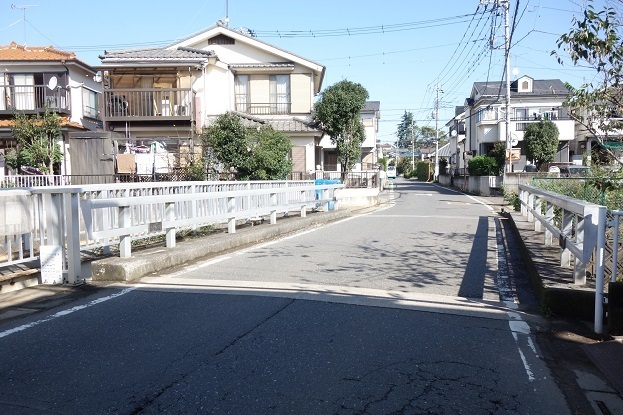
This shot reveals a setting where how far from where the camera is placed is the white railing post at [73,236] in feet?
21.9

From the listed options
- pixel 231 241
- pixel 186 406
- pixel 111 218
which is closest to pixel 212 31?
pixel 231 241

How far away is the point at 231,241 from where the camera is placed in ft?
34.3

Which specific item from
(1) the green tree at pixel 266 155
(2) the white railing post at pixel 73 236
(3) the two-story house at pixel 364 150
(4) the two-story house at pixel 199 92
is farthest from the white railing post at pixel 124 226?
(3) the two-story house at pixel 364 150

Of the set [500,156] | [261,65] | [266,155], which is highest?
[261,65]

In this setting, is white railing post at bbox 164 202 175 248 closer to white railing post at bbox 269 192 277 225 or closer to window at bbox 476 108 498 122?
white railing post at bbox 269 192 277 225

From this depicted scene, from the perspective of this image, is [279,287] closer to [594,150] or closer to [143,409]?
[143,409]

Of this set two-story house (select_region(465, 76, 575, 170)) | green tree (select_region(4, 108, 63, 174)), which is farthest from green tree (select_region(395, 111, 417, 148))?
green tree (select_region(4, 108, 63, 174))

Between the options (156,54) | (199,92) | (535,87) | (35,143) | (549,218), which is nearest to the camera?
(549,218)

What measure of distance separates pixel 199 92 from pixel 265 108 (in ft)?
15.1

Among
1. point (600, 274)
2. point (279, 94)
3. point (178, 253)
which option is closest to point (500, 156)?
point (279, 94)

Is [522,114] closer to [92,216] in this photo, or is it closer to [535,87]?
[535,87]

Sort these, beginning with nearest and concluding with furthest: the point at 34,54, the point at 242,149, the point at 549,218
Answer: the point at 549,218 < the point at 242,149 < the point at 34,54

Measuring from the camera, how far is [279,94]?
97.3ft

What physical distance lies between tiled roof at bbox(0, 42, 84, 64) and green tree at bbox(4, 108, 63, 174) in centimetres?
377
